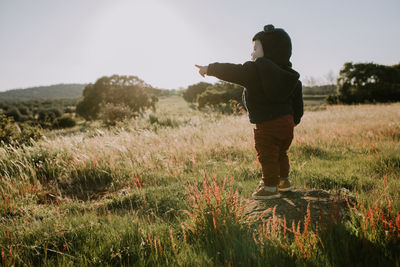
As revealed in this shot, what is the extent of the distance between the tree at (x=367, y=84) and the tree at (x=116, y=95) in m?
23.1

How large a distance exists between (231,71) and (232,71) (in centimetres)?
1

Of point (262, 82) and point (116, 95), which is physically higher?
point (116, 95)

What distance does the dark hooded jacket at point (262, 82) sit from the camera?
258cm

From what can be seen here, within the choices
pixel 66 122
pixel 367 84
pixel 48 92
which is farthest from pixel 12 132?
pixel 48 92

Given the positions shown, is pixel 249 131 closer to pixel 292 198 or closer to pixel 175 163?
pixel 175 163

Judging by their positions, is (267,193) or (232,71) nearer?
(232,71)

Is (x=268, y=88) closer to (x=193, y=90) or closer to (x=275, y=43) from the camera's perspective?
(x=275, y=43)

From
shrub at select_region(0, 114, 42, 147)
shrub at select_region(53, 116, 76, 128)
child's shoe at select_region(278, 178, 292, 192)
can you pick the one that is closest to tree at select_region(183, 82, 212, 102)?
shrub at select_region(53, 116, 76, 128)

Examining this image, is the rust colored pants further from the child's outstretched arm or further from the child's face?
the child's face

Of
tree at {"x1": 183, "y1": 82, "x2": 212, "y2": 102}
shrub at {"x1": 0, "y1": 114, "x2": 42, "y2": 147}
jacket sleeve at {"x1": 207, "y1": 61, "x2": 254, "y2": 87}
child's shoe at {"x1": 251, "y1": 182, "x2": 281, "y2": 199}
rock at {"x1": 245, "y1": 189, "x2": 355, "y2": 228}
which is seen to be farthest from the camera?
tree at {"x1": 183, "y1": 82, "x2": 212, "y2": 102}

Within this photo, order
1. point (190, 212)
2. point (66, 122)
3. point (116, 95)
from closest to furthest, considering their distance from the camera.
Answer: point (190, 212)
point (116, 95)
point (66, 122)

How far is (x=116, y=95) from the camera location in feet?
92.1

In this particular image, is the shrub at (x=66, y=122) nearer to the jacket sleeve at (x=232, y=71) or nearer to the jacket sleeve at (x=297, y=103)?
the jacket sleeve at (x=232, y=71)

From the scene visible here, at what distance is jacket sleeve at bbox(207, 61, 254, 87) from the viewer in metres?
2.56
